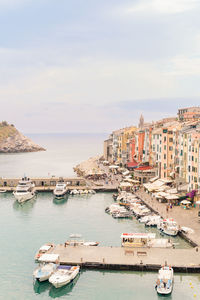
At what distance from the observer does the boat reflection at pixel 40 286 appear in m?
39.7

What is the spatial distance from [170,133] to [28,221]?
1550 inches

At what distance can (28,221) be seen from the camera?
224 feet

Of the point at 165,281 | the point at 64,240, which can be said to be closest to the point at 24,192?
the point at 64,240

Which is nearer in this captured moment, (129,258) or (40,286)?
(40,286)

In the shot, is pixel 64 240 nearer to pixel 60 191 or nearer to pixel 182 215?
pixel 182 215

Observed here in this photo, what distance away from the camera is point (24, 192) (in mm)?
87125

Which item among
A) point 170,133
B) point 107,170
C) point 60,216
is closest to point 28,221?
point 60,216

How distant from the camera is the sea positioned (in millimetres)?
39344

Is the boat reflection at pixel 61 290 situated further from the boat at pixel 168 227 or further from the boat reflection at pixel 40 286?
the boat at pixel 168 227

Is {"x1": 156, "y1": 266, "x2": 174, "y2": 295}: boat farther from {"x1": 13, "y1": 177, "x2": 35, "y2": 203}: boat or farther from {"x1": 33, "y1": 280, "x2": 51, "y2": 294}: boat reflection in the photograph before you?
{"x1": 13, "y1": 177, "x2": 35, "y2": 203}: boat

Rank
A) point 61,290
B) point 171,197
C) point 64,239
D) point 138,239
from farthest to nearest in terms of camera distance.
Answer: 1. point 171,197
2. point 64,239
3. point 138,239
4. point 61,290

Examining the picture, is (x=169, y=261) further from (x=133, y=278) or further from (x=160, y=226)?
(x=160, y=226)

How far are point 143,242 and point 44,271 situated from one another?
14.7 m

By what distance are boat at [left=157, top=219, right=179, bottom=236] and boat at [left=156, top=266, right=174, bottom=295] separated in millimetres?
14969
